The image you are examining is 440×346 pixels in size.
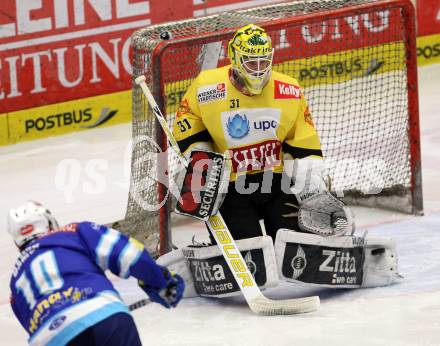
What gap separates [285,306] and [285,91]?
1.01 metres

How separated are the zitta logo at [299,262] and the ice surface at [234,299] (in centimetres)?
18

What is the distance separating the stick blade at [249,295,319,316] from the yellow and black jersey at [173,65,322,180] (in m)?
0.65

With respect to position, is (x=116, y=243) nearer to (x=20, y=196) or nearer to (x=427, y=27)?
(x=20, y=196)

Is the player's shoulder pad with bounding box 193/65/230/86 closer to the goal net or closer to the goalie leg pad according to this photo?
the goal net

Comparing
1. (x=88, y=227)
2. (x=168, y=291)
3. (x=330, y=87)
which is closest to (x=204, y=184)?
(x=168, y=291)

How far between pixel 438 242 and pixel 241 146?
4.15ft

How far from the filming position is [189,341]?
550cm

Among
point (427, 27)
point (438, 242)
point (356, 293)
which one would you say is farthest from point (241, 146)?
point (427, 27)

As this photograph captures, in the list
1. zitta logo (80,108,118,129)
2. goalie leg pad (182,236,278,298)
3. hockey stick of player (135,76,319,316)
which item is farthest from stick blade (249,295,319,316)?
zitta logo (80,108,118,129)

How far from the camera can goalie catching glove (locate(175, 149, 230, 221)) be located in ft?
19.5

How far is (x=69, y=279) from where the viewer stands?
423 centimetres

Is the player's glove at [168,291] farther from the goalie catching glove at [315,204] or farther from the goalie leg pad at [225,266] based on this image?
the goalie catching glove at [315,204]

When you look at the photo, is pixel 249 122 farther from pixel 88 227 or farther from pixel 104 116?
pixel 104 116

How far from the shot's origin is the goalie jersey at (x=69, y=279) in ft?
13.8
